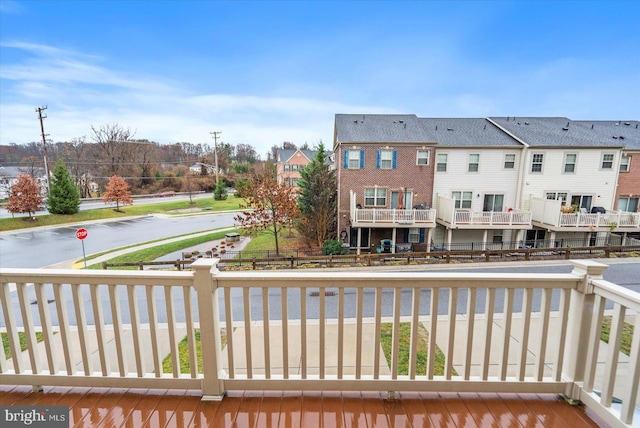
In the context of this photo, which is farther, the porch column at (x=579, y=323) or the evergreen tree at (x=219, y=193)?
the evergreen tree at (x=219, y=193)

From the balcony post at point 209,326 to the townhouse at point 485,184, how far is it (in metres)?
11.5

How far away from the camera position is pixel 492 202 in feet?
46.8

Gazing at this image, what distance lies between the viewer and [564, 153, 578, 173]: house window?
45.4 feet

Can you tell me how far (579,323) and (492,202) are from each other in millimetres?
14311

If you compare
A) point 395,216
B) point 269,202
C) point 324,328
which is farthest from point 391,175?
point 324,328

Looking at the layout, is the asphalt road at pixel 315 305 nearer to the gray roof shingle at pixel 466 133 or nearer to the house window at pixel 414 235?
the house window at pixel 414 235

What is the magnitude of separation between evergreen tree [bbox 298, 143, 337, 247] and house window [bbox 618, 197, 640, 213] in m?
14.1

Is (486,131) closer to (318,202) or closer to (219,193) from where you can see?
(318,202)

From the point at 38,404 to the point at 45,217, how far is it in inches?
971

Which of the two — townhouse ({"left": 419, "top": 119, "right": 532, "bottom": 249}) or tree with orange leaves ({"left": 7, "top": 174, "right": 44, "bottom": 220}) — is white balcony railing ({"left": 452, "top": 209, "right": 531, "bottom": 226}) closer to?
townhouse ({"left": 419, "top": 119, "right": 532, "bottom": 249})

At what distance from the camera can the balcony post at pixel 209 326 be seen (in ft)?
5.77

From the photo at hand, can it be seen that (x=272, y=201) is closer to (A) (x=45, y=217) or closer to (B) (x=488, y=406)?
(B) (x=488, y=406)

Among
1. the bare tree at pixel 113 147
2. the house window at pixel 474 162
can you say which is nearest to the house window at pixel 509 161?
the house window at pixel 474 162

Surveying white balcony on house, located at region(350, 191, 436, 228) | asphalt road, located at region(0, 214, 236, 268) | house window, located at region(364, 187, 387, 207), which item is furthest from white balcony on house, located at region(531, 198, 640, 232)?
asphalt road, located at region(0, 214, 236, 268)
